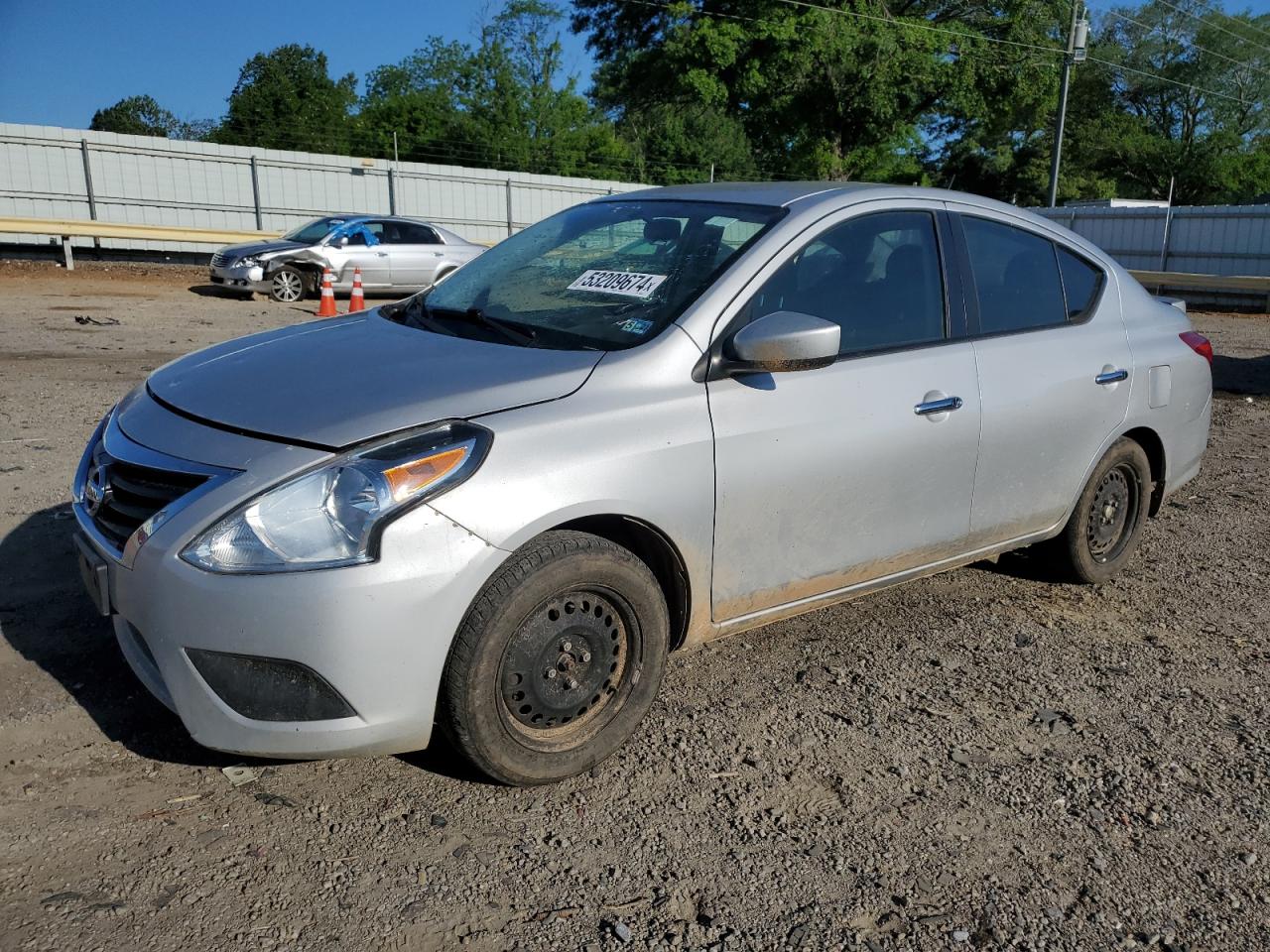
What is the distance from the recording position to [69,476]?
224 inches

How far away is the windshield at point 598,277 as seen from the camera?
3373mm

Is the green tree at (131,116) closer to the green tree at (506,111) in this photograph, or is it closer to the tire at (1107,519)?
the green tree at (506,111)

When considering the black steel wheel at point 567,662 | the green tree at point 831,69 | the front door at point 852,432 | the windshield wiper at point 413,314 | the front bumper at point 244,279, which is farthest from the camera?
the green tree at point 831,69

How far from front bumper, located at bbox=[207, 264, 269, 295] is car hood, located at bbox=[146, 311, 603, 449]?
1391cm

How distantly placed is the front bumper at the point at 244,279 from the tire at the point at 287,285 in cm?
13

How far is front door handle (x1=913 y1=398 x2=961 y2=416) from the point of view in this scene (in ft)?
12.1

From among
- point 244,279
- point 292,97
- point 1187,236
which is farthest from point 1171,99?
point 244,279

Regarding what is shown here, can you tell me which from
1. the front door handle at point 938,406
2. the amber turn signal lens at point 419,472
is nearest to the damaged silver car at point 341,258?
the front door handle at point 938,406

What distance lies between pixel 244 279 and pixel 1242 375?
45.5 feet

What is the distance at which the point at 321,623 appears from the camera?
8.32ft

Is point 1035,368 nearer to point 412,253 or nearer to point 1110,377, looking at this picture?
point 1110,377

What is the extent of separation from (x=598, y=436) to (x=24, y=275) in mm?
19483

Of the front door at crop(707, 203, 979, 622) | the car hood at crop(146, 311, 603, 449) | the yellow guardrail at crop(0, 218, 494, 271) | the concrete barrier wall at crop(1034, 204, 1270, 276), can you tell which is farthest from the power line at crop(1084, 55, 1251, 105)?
the car hood at crop(146, 311, 603, 449)

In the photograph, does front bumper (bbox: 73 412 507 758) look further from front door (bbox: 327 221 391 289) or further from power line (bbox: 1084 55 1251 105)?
power line (bbox: 1084 55 1251 105)
